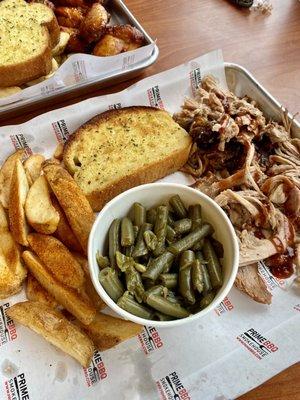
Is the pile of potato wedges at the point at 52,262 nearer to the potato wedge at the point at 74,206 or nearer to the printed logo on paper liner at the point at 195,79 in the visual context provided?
the potato wedge at the point at 74,206

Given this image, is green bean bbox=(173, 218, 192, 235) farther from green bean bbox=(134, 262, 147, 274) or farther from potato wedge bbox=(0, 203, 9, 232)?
potato wedge bbox=(0, 203, 9, 232)

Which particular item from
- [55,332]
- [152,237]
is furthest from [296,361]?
[55,332]

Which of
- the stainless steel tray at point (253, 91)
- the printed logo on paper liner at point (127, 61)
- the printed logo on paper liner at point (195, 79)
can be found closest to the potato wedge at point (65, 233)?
the printed logo on paper liner at point (127, 61)

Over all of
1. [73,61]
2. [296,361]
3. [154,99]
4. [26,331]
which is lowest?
[296,361]

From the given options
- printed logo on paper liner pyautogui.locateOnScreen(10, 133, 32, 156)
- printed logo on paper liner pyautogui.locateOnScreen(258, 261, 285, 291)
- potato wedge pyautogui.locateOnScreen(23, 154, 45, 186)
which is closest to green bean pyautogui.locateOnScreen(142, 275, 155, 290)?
printed logo on paper liner pyautogui.locateOnScreen(258, 261, 285, 291)

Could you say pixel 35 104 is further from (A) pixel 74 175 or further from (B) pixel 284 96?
(B) pixel 284 96
